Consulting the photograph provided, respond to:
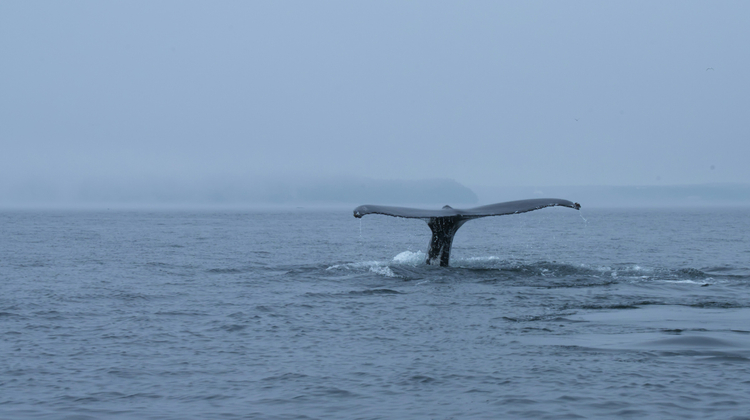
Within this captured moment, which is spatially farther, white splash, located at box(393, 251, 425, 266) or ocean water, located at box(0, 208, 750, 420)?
white splash, located at box(393, 251, 425, 266)

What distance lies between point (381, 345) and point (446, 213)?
722cm

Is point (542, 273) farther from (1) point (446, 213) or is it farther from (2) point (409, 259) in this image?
(2) point (409, 259)

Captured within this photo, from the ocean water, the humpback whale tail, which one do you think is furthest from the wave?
the humpback whale tail

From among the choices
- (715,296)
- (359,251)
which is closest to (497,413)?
(715,296)

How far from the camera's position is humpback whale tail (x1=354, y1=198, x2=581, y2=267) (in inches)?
600

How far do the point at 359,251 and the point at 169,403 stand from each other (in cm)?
2433

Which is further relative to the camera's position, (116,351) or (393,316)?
(393,316)

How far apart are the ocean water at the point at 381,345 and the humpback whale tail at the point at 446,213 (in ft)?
2.37

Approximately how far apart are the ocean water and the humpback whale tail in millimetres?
721

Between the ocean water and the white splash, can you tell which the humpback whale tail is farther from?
the white splash

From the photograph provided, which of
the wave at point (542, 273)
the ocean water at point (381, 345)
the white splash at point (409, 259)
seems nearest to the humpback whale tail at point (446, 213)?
the wave at point (542, 273)

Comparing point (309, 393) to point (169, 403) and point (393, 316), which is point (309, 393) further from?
point (393, 316)

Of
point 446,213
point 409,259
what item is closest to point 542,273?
point 446,213

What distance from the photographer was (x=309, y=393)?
8.27 metres
